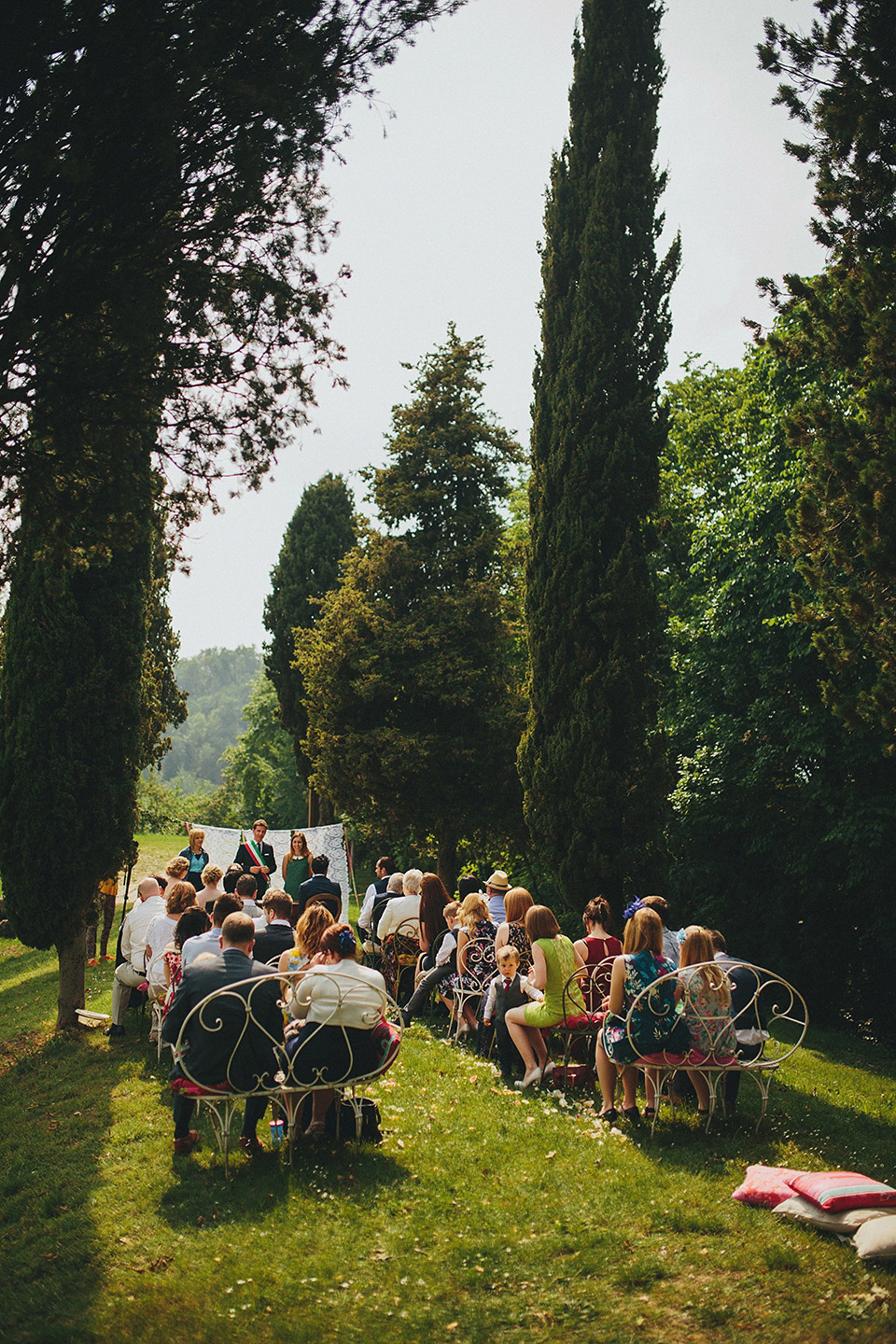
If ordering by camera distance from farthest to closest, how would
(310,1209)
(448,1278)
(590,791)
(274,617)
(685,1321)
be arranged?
(274,617) < (590,791) < (310,1209) < (448,1278) < (685,1321)

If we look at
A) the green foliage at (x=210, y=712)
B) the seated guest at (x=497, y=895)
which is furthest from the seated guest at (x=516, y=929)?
the green foliage at (x=210, y=712)

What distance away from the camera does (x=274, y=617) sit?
3322 cm

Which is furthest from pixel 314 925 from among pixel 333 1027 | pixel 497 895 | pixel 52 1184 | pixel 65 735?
pixel 65 735

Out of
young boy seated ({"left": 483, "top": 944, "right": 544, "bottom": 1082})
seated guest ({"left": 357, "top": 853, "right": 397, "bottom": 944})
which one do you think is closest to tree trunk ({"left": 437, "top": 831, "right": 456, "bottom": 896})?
seated guest ({"left": 357, "top": 853, "right": 397, "bottom": 944})

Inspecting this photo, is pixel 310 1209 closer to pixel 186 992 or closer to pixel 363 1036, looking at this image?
pixel 363 1036

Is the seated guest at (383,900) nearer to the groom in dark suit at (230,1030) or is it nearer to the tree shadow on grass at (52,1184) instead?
the tree shadow on grass at (52,1184)

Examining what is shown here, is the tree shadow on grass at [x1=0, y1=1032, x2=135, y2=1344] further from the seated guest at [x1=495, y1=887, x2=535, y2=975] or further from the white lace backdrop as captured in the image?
the white lace backdrop

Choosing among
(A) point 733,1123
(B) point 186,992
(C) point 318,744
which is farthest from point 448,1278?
(C) point 318,744

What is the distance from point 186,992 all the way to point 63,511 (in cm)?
298

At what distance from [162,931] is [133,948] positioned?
23.4 inches

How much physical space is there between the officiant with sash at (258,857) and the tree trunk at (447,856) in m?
6.79

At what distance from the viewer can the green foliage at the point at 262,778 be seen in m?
41.9

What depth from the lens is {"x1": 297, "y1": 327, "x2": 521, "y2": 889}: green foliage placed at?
19.2 m

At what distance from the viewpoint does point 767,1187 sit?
15.8 ft
